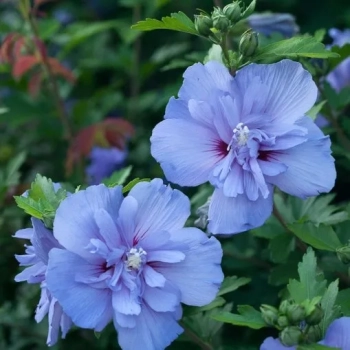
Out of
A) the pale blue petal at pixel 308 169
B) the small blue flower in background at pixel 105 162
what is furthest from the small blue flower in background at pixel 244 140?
the small blue flower in background at pixel 105 162

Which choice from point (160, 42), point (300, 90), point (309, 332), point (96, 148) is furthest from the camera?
point (160, 42)

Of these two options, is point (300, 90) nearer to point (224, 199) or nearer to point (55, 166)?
point (224, 199)

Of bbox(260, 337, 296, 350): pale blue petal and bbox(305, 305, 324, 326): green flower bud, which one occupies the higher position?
bbox(305, 305, 324, 326): green flower bud

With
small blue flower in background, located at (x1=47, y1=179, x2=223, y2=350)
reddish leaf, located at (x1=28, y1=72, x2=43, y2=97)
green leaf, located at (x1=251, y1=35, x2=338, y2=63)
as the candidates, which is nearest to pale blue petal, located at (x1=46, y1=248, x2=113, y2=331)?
small blue flower in background, located at (x1=47, y1=179, x2=223, y2=350)

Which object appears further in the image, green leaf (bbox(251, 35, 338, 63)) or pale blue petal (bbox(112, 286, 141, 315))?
green leaf (bbox(251, 35, 338, 63))

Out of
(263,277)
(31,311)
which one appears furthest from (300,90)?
(31,311)

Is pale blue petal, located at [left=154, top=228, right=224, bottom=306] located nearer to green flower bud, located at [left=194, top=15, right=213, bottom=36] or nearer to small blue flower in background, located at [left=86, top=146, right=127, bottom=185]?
green flower bud, located at [left=194, top=15, right=213, bottom=36]
